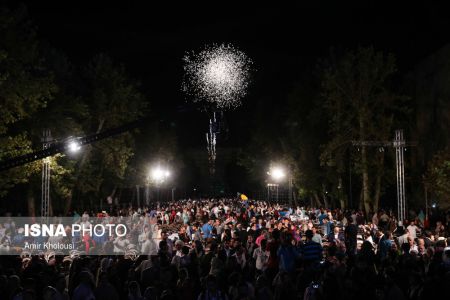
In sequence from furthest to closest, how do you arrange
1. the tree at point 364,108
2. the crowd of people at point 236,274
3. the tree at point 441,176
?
the tree at point 364,108, the tree at point 441,176, the crowd of people at point 236,274

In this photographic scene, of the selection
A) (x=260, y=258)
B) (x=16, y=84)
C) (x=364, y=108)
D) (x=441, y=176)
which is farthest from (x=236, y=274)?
(x=364, y=108)

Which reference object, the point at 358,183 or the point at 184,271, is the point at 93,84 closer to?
the point at 358,183

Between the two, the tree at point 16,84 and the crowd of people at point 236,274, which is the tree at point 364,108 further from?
the crowd of people at point 236,274

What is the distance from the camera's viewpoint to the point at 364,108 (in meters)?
37.8

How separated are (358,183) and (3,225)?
30.4 metres

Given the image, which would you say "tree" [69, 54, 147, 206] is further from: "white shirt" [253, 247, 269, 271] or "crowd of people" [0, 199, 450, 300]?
A: "white shirt" [253, 247, 269, 271]

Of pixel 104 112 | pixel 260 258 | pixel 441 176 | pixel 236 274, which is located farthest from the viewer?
pixel 104 112

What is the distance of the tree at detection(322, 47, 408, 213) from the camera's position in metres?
37.6

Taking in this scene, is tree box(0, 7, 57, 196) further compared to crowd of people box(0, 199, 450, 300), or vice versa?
tree box(0, 7, 57, 196)

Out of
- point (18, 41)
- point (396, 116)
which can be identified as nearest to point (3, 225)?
point (18, 41)

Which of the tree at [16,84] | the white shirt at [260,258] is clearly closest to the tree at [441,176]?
the white shirt at [260,258]

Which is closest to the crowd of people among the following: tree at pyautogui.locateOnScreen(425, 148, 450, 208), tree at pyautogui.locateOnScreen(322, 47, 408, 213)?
tree at pyautogui.locateOnScreen(425, 148, 450, 208)

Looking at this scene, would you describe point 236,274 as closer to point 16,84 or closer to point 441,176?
point 16,84

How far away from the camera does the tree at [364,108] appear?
3762 cm
